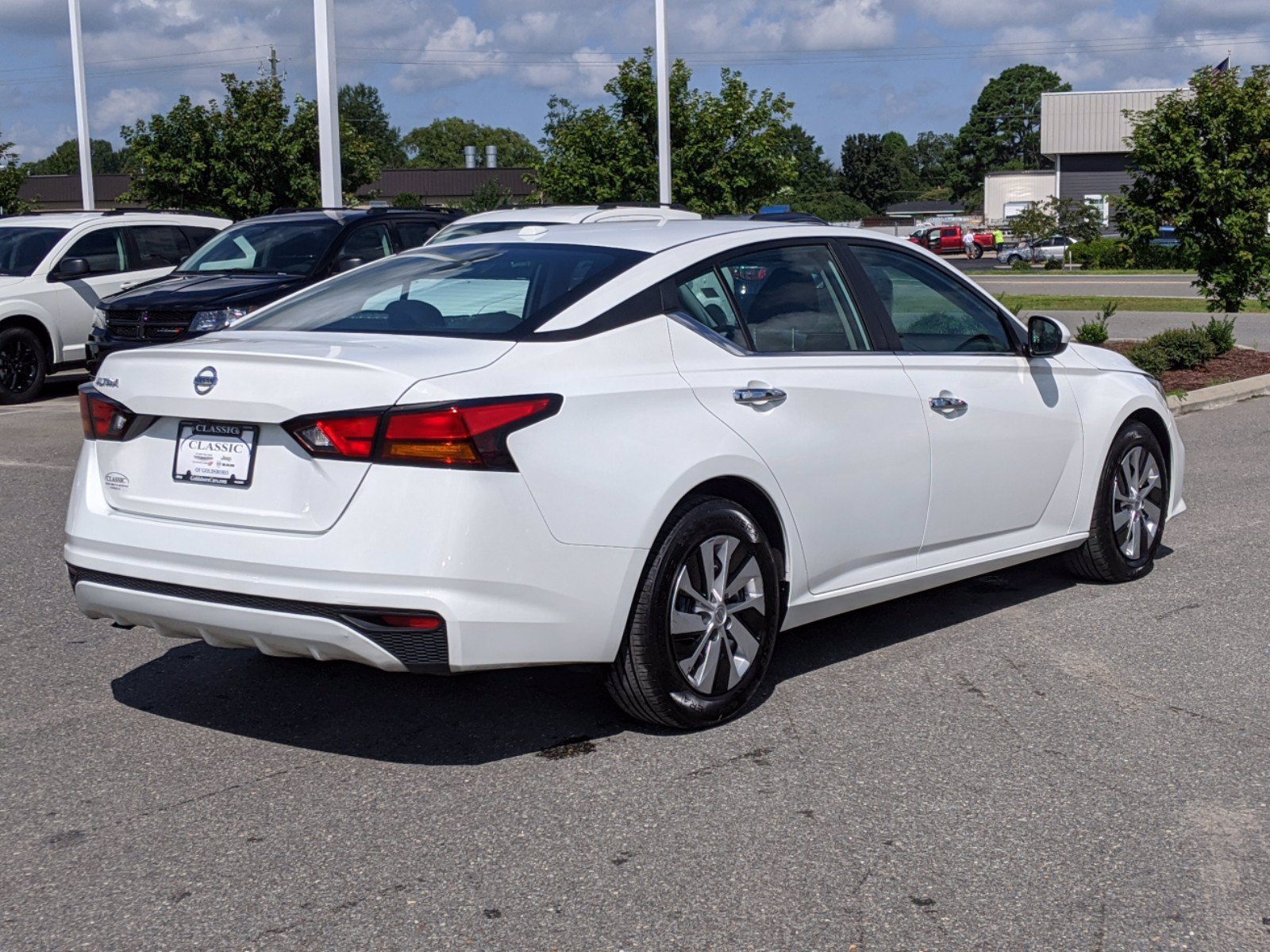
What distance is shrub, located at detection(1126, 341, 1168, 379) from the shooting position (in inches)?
591

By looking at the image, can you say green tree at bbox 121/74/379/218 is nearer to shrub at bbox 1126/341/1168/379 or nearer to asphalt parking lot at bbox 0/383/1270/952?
shrub at bbox 1126/341/1168/379

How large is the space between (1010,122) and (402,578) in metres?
156

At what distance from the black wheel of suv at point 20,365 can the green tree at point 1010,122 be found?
14185 centimetres

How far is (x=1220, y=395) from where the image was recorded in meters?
14.4

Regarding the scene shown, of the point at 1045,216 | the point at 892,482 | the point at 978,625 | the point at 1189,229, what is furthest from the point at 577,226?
the point at 1045,216

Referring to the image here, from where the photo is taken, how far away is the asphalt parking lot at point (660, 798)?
3.55 metres

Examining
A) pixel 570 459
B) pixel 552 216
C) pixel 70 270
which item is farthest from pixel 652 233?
pixel 70 270

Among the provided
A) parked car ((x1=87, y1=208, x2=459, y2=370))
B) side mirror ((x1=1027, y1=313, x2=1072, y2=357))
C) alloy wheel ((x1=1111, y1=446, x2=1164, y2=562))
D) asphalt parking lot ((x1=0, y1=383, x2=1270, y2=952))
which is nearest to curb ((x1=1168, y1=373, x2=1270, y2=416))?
alloy wheel ((x1=1111, y1=446, x2=1164, y2=562))

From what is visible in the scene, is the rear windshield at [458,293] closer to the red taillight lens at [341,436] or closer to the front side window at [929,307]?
the red taillight lens at [341,436]

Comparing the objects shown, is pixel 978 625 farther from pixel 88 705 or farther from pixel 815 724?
pixel 88 705

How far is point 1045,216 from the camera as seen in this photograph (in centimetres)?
6581

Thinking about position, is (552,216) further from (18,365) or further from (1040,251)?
(1040,251)

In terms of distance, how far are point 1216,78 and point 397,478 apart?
56.0 feet

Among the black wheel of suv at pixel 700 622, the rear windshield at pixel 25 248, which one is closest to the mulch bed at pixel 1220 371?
the black wheel of suv at pixel 700 622
